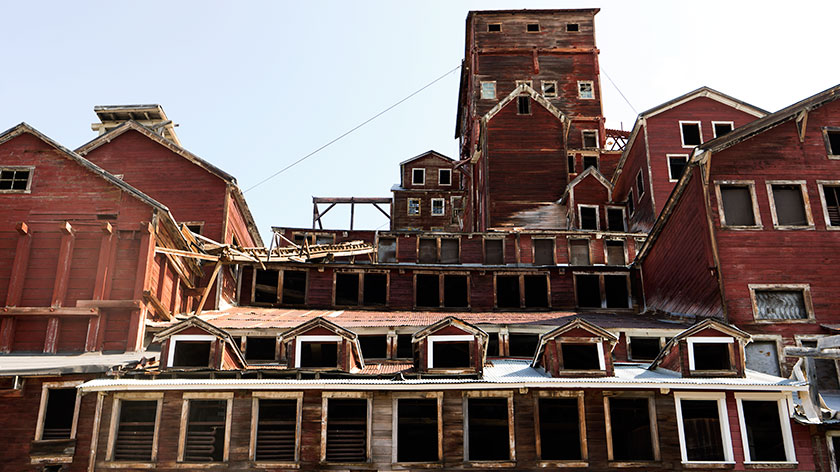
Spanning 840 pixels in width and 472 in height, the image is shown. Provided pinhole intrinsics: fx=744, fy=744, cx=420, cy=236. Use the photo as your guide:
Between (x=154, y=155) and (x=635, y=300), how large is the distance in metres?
26.5

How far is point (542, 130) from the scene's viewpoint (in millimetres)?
50125

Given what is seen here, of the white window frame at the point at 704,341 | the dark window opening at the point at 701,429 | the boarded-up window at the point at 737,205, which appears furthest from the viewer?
the boarded-up window at the point at 737,205

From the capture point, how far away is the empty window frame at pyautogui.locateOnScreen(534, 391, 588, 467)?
23263mm

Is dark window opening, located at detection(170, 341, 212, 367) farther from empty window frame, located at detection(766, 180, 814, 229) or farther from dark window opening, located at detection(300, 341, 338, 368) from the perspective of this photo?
empty window frame, located at detection(766, 180, 814, 229)

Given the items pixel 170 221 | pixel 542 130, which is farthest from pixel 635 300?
pixel 170 221

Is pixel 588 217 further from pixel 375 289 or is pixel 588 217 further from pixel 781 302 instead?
pixel 781 302

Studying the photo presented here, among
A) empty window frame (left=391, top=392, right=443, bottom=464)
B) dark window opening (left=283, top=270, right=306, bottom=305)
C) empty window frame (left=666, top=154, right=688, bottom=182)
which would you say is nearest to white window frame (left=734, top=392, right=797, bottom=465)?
empty window frame (left=391, top=392, right=443, bottom=464)

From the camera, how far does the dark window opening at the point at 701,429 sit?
23703mm

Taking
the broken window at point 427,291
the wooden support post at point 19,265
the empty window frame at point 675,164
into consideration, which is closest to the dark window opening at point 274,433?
the wooden support post at point 19,265

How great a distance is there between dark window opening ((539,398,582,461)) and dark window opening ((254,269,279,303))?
1876 centimetres

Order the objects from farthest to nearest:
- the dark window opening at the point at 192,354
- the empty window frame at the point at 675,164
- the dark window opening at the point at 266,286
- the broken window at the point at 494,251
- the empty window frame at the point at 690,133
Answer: the empty window frame at the point at 690,133, the empty window frame at the point at 675,164, the broken window at the point at 494,251, the dark window opening at the point at 266,286, the dark window opening at the point at 192,354

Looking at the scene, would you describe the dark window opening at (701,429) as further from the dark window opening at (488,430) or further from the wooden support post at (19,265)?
the wooden support post at (19,265)

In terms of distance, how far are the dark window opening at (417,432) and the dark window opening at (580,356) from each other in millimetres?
4848

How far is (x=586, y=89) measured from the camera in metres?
60.2
